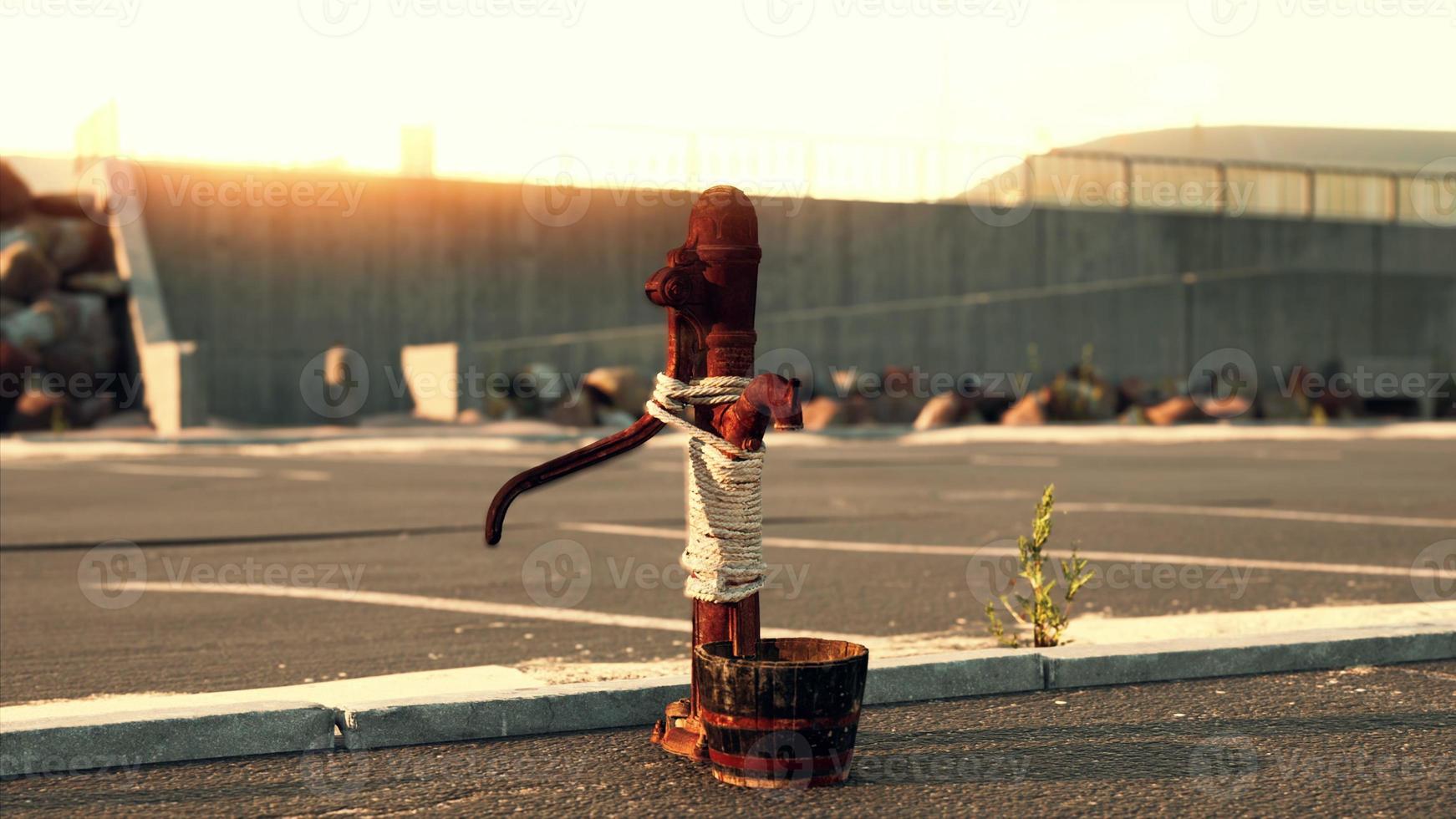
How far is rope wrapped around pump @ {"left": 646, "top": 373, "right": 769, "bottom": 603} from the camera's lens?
4.44 metres

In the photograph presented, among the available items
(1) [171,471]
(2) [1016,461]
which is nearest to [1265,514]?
(2) [1016,461]

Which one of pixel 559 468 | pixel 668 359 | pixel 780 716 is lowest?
pixel 780 716

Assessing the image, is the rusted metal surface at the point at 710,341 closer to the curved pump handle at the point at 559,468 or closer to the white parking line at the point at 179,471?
the curved pump handle at the point at 559,468

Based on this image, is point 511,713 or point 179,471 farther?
point 179,471

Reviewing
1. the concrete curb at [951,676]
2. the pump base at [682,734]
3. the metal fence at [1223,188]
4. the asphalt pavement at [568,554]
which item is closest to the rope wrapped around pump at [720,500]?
the pump base at [682,734]

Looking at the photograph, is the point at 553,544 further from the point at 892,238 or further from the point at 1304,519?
the point at 892,238

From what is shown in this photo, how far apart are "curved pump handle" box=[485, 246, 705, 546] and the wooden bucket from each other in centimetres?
65

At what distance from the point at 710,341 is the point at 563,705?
1.43 m

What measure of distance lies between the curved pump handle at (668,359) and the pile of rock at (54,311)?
74.9ft

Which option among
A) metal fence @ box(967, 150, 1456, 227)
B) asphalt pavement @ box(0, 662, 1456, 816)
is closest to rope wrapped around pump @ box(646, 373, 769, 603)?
asphalt pavement @ box(0, 662, 1456, 816)

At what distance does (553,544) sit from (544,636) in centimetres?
374

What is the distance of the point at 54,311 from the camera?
27156 millimetres

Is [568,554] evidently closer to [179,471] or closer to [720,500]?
[720,500]

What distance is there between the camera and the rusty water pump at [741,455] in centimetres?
412
